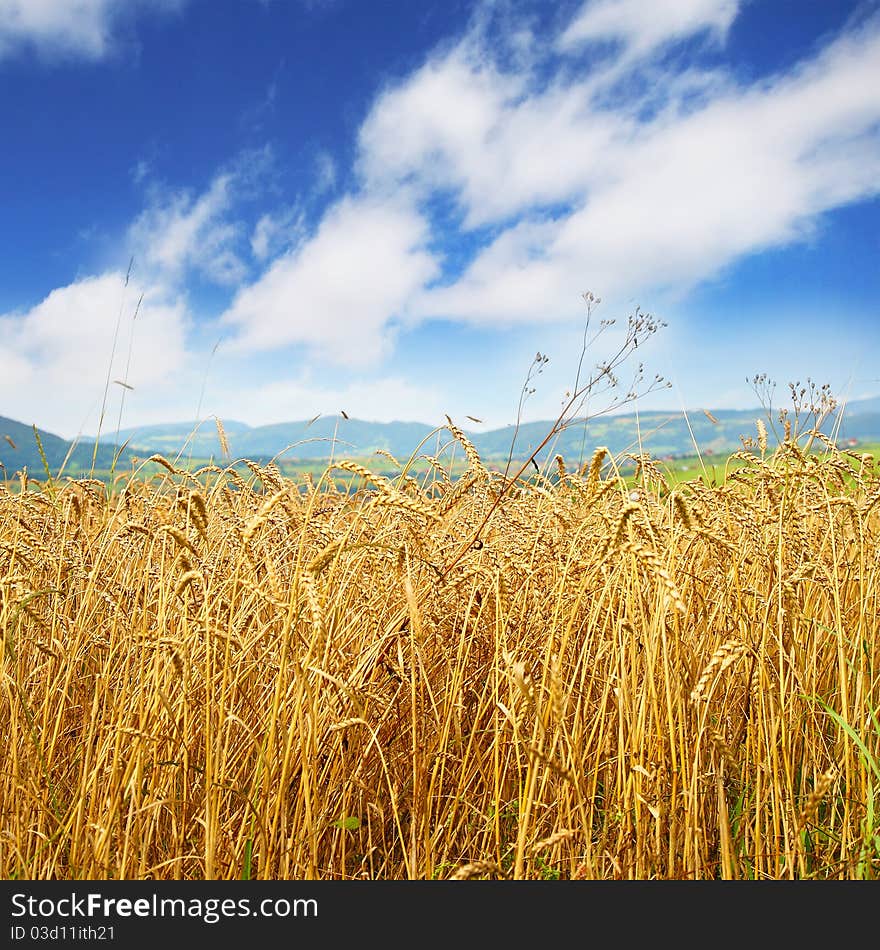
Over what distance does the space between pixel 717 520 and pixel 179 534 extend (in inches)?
86.5

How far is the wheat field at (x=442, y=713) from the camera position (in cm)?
176

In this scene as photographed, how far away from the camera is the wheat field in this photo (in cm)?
176

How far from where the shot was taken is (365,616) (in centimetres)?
247

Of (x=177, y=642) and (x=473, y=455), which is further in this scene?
(x=473, y=455)

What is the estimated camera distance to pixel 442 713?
2279 mm

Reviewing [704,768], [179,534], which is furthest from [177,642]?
[704,768]

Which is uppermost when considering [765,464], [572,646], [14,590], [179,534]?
[765,464]

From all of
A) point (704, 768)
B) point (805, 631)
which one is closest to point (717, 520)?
point (805, 631)

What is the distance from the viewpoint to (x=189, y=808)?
206 centimetres
